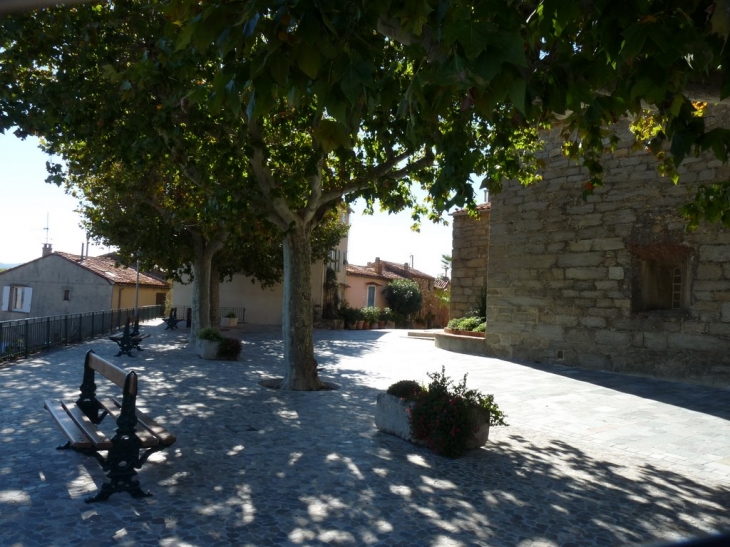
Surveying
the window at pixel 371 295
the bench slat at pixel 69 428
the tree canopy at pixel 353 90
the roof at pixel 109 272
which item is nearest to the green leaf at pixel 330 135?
the tree canopy at pixel 353 90

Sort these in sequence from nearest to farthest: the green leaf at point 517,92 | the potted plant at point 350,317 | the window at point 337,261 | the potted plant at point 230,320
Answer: the green leaf at point 517,92 → the potted plant at point 230,320 → the potted plant at point 350,317 → the window at point 337,261

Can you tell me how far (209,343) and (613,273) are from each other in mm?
9371

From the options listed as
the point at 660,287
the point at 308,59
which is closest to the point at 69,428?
the point at 308,59

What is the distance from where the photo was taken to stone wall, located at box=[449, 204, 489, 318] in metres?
18.1

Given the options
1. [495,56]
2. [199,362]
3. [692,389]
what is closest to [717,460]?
[692,389]

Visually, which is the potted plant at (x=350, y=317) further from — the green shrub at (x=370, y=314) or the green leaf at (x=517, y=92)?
the green leaf at (x=517, y=92)

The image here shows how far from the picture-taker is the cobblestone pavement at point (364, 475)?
4223 millimetres

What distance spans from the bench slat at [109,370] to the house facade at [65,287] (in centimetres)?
3007

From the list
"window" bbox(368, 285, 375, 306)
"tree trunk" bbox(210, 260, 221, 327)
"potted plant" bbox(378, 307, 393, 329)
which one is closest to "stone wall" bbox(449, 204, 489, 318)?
"tree trunk" bbox(210, 260, 221, 327)

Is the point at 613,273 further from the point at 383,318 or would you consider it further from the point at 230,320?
the point at 383,318

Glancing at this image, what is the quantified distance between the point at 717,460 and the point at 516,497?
9.12 ft

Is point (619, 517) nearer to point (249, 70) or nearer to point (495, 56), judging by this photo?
point (495, 56)

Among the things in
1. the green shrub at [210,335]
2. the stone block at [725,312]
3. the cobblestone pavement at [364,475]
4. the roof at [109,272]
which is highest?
the roof at [109,272]

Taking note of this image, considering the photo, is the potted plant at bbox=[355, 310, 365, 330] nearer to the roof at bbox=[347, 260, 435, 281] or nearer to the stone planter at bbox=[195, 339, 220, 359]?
the roof at bbox=[347, 260, 435, 281]
